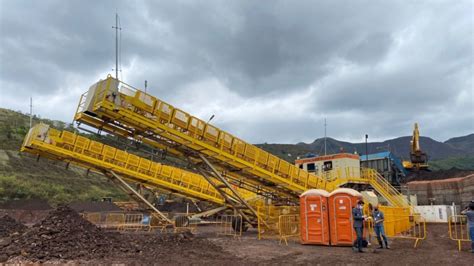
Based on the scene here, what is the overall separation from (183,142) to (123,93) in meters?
3.18

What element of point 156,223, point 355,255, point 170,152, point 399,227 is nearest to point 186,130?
point 170,152

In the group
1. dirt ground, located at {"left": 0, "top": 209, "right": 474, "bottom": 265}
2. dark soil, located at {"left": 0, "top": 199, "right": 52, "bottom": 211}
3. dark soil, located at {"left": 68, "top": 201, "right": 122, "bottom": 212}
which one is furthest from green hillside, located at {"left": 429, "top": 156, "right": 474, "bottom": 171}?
dirt ground, located at {"left": 0, "top": 209, "right": 474, "bottom": 265}

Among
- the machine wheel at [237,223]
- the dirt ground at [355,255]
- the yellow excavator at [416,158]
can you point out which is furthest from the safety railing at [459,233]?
the yellow excavator at [416,158]

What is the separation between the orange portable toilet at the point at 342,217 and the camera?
12.9 meters

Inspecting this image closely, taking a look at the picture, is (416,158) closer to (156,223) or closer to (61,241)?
(156,223)

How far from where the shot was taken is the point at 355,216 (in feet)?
37.7

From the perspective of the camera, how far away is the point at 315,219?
13570 millimetres

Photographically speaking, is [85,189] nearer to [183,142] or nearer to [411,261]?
[183,142]

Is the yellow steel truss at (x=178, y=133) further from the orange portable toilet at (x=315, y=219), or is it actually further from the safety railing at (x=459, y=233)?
the safety railing at (x=459, y=233)

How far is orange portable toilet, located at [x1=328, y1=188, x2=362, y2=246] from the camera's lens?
1289cm

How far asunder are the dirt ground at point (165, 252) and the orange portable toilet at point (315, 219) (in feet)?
1.74

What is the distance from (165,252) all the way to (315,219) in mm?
5668

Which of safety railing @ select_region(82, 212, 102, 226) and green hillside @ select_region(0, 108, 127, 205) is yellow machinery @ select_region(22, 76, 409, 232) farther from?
green hillside @ select_region(0, 108, 127, 205)

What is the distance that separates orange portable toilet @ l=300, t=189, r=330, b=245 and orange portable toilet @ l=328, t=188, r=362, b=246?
0.24 metres
